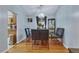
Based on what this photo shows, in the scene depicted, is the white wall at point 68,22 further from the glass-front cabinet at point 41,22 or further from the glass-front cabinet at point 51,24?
the glass-front cabinet at point 41,22

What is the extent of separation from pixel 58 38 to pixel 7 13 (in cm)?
163

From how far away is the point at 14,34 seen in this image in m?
4.43

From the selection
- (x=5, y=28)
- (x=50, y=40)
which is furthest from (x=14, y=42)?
(x=50, y=40)

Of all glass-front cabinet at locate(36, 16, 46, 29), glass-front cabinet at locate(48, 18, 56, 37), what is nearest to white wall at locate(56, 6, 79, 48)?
glass-front cabinet at locate(48, 18, 56, 37)

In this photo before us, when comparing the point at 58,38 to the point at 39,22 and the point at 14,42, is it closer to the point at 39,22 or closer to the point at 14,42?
the point at 39,22

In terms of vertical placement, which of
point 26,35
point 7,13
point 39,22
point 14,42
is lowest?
point 14,42

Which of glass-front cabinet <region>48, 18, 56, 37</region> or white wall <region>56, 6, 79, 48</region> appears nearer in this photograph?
glass-front cabinet <region>48, 18, 56, 37</region>

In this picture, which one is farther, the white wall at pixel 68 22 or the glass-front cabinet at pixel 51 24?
the white wall at pixel 68 22

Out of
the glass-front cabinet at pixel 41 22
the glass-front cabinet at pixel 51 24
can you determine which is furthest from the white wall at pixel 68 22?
the glass-front cabinet at pixel 41 22

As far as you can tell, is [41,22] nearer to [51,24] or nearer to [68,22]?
[51,24]

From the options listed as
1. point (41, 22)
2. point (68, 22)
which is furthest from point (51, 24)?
point (68, 22)

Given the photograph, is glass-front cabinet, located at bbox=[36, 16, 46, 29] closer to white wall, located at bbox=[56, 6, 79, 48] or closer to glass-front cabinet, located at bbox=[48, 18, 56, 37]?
glass-front cabinet, located at bbox=[48, 18, 56, 37]

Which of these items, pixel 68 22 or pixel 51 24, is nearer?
pixel 51 24

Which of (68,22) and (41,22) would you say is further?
(68,22)
